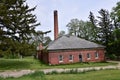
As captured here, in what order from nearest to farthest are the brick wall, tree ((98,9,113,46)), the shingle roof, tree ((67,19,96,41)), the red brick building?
the brick wall, the red brick building, the shingle roof, tree ((98,9,113,46)), tree ((67,19,96,41))

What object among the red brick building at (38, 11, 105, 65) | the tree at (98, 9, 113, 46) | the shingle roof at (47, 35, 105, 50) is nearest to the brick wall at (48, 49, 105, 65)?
the red brick building at (38, 11, 105, 65)

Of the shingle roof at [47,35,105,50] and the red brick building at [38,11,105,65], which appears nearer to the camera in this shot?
the red brick building at [38,11,105,65]

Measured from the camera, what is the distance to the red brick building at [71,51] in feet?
163

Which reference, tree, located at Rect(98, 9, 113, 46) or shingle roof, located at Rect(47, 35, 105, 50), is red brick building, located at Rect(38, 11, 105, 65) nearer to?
shingle roof, located at Rect(47, 35, 105, 50)

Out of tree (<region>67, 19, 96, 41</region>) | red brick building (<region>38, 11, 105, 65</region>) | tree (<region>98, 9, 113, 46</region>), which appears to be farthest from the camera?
tree (<region>67, 19, 96, 41</region>)

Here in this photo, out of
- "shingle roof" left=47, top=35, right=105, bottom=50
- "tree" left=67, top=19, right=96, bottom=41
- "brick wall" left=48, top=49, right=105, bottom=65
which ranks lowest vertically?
"brick wall" left=48, top=49, right=105, bottom=65

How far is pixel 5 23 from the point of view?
42438 mm

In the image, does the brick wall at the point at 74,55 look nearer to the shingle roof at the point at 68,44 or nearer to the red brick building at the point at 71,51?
the red brick building at the point at 71,51

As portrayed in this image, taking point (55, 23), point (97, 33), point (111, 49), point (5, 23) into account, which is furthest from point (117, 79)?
point (97, 33)

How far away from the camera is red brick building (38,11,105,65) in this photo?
4970 centimetres

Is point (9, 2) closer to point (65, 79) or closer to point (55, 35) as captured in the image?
point (55, 35)

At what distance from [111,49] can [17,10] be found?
34.7m

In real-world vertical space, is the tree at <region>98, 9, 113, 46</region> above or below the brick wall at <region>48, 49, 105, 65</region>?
above

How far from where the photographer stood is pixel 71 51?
51375 mm
